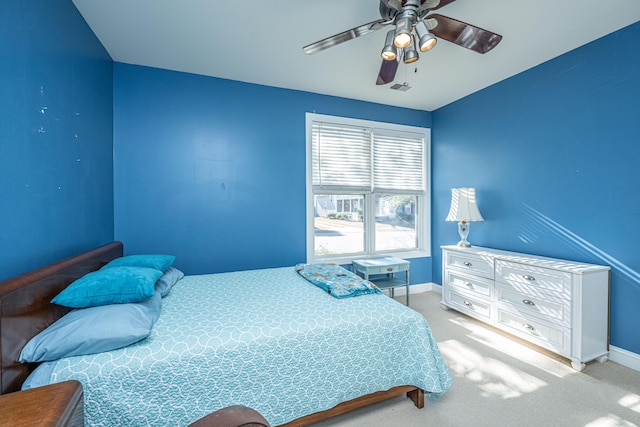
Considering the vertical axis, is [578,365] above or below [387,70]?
below

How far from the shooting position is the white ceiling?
79.2 inches

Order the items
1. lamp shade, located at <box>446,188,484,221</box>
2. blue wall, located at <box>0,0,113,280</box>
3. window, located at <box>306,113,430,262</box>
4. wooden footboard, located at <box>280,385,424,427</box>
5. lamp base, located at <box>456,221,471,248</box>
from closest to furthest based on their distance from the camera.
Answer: blue wall, located at <box>0,0,113,280</box>
wooden footboard, located at <box>280,385,424,427</box>
lamp shade, located at <box>446,188,484,221</box>
lamp base, located at <box>456,221,471,248</box>
window, located at <box>306,113,430,262</box>

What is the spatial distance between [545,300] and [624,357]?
697 mm

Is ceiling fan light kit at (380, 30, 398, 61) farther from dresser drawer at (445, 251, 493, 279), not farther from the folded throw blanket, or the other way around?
dresser drawer at (445, 251, 493, 279)

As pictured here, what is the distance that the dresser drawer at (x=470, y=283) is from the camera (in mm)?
2898

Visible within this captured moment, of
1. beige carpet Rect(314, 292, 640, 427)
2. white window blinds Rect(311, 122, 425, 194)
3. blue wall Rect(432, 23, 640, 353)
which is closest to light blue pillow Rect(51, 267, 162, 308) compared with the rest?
beige carpet Rect(314, 292, 640, 427)

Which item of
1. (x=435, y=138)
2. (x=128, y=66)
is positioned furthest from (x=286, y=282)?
(x=435, y=138)

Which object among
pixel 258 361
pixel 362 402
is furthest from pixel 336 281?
pixel 258 361

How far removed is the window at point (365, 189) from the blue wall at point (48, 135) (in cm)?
213

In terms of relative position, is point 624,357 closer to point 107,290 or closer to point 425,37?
point 425,37

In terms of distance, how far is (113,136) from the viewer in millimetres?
2721

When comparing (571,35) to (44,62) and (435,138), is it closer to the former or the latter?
(435,138)

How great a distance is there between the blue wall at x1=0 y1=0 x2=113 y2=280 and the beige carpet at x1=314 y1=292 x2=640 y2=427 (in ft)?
6.62

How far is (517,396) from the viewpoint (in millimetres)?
1911
